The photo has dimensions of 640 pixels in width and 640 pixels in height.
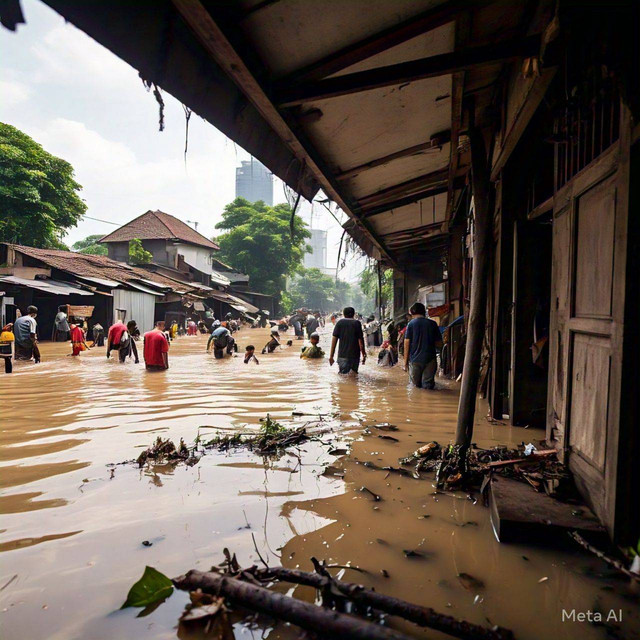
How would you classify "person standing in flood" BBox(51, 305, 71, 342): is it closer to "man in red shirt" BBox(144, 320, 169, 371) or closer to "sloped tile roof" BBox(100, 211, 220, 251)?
"man in red shirt" BBox(144, 320, 169, 371)

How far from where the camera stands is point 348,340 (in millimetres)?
8953

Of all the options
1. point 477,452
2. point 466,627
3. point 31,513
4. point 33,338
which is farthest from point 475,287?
point 33,338

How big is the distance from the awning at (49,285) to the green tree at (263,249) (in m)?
26.0

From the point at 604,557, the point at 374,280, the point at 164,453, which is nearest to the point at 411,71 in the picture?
the point at 604,557

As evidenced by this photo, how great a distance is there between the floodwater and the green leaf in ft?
0.14

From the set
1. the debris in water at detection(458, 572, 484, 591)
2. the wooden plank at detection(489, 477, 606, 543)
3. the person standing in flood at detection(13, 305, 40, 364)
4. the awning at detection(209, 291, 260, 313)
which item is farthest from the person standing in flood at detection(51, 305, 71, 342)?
the debris in water at detection(458, 572, 484, 591)

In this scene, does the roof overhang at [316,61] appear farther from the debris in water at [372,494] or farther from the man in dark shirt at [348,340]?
the man in dark shirt at [348,340]

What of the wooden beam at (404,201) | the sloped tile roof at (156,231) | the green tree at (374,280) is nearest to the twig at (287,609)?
the wooden beam at (404,201)

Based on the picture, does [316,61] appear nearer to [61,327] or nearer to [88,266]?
[61,327]

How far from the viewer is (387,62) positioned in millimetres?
3236

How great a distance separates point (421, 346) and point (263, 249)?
131 feet

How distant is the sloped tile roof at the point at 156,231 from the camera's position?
37.1m

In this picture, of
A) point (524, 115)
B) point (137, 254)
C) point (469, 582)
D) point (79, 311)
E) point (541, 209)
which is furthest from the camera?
point (137, 254)

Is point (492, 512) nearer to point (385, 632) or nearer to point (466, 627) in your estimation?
point (466, 627)
